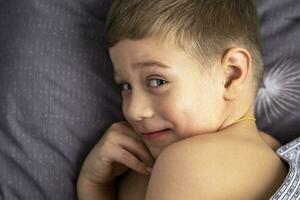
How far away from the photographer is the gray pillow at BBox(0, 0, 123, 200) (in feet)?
4.19

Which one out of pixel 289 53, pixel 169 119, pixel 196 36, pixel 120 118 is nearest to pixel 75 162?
pixel 120 118

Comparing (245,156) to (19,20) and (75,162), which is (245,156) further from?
(19,20)

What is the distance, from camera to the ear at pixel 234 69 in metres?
1.08

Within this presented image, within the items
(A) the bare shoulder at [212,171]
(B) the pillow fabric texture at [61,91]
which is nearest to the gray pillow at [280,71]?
(B) the pillow fabric texture at [61,91]

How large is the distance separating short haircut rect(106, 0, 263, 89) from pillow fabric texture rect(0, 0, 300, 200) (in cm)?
19

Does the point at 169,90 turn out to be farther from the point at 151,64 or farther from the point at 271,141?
the point at 271,141

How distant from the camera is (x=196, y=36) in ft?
3.53

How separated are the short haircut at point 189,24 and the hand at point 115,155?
20cm

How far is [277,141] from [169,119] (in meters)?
0.33

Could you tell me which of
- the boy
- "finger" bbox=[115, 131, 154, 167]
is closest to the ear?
the boy

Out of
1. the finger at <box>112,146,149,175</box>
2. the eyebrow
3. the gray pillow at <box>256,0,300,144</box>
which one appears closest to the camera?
the eyebrow

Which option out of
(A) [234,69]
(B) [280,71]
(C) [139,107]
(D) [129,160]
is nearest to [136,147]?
(D) [129,160]

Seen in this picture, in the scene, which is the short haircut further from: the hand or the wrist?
the wrist

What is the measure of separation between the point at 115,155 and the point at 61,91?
7.8 inches
